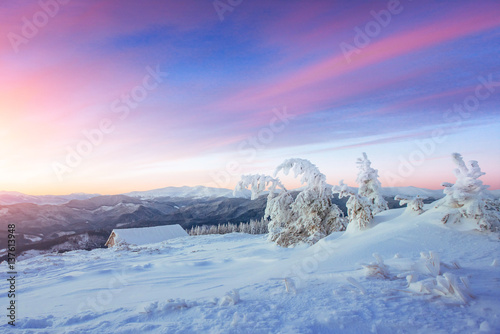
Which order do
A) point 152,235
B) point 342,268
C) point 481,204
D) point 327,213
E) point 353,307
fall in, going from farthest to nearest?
point 152,235, point 327,213, point 481,204, point 342,268, point 353,307

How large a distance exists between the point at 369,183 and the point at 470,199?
35.5ft

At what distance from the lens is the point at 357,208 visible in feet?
37.6

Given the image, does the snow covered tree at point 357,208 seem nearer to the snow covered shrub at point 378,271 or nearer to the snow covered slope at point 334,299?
the snow covered slope at point 334,299

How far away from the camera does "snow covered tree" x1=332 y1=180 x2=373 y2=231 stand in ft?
36.1

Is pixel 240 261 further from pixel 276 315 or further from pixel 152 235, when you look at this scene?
pixel 152 235

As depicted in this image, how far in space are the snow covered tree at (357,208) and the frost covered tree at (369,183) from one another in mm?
4460

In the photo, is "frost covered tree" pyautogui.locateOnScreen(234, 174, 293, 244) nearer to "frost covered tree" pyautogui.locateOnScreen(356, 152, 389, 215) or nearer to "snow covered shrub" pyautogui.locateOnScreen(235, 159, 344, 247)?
"snow covered shrub" pyautogui.locateOnScreen(235, 159, 344, 247)

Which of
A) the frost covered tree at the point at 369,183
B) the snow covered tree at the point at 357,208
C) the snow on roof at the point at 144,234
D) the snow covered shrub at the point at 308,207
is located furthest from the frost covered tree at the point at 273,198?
the snow on roof at the point at 144,234

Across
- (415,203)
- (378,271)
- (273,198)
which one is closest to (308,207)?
(273,198)

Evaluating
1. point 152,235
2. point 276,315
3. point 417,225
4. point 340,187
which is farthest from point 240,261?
point 152,235

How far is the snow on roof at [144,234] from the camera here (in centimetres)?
4197

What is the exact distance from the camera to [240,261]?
36.7 feet

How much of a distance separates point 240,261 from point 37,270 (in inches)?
354

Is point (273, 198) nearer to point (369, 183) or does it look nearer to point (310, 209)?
point (310, 209)
